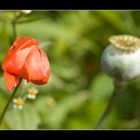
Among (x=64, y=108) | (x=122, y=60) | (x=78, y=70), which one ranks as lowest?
(x=64, y=108)

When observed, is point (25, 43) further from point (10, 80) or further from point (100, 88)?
point (100, 88)

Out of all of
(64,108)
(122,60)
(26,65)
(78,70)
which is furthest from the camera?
(78,70)

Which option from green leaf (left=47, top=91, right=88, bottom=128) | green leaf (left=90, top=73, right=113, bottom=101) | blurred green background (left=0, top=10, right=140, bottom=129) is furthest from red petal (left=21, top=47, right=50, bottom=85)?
green leaf (left=90, top=73, right=113, bottom=101)

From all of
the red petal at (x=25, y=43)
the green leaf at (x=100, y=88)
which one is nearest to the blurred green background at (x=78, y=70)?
the green leaf at (x=100, y=88)

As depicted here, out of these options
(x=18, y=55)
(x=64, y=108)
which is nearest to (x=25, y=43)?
(x=18, y=55)

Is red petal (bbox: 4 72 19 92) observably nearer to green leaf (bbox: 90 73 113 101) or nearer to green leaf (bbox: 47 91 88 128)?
green leaf (bbox: 47 91 88 128)

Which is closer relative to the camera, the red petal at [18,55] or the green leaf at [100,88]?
the red petal at [18,55]

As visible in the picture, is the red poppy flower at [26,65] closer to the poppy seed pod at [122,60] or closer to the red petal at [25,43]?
the red petal at [25,43]
